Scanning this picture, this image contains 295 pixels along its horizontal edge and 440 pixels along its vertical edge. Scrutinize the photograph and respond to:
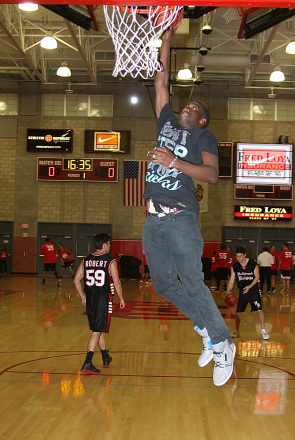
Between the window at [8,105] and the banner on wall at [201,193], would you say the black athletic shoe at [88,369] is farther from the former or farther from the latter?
the window at [8,105]

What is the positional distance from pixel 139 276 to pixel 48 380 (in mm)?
18596

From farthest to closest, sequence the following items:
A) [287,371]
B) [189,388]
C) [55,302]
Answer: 1. [55,302]
2. [287,371]
3. [189,388]

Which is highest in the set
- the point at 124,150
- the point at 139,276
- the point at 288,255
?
the point at 124,150

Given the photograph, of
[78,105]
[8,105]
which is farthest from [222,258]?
[8,105]

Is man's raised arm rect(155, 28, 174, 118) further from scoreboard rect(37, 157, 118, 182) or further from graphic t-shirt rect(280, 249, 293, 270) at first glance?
scoreboard rect(37, 157, 118, 182)

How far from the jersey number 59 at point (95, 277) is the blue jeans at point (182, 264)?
113 inches

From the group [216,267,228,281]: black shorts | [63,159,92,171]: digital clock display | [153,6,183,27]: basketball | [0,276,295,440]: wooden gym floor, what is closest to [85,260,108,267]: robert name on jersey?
[0,276,295,440]: wooden gym floor

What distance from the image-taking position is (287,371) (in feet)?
22.7

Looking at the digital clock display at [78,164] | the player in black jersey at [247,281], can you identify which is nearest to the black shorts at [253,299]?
the player in black jersey at [247,281]

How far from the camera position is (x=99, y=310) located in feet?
22.4

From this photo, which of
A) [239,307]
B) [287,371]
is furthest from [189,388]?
[239,307]

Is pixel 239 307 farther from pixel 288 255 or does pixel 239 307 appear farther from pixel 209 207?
pixel 209 207

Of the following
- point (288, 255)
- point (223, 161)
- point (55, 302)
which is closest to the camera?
point (55, 302)

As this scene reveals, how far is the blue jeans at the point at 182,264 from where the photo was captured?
12.4 feet
